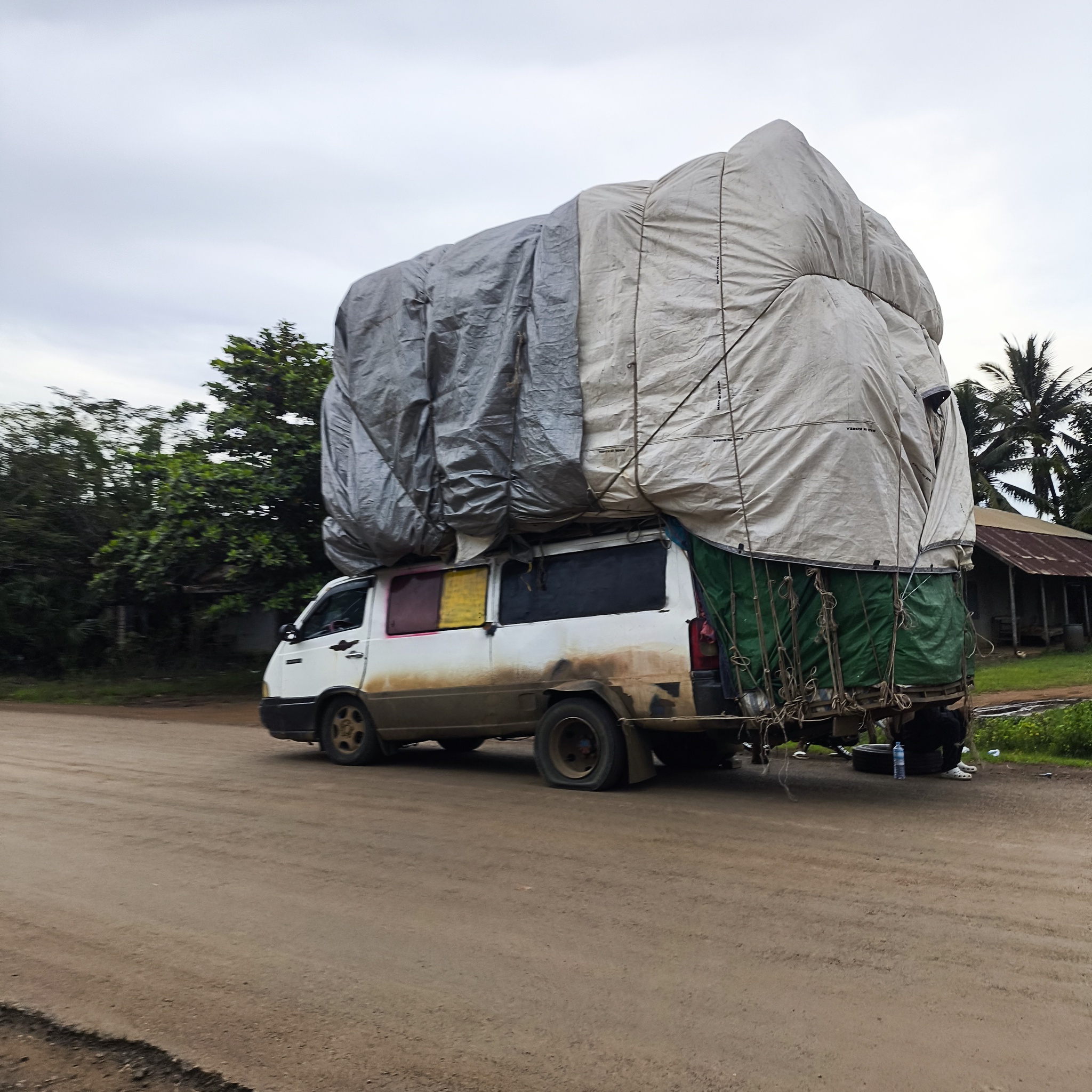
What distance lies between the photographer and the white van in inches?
293

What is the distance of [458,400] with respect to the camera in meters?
8.68

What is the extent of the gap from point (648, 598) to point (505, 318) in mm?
2793

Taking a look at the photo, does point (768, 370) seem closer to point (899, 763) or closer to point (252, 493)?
point (899, 763)

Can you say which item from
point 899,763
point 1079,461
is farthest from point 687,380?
point 1079,461

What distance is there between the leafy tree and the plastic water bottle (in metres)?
17.7

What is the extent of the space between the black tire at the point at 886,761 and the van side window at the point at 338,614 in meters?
4.74

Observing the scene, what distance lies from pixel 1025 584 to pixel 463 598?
2500cm

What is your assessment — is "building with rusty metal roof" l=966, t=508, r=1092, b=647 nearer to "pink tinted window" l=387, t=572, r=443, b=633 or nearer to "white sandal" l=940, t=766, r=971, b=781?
"white sandal" l=940, t=766, r=971, b=781

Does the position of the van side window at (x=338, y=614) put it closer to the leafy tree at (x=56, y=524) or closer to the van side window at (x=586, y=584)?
the van side window at (x=586, y=584)

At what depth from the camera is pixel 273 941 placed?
428cm

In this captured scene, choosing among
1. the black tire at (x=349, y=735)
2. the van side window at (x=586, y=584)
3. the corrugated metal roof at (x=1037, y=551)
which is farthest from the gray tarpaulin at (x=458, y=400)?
the corrugated metal roof at (x=1037, y=551)

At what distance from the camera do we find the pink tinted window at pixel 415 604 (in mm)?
8953

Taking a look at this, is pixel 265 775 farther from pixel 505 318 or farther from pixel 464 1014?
pixel 464 1014

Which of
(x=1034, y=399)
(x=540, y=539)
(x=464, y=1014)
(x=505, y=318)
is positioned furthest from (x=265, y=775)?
(x=1034, y=399)
